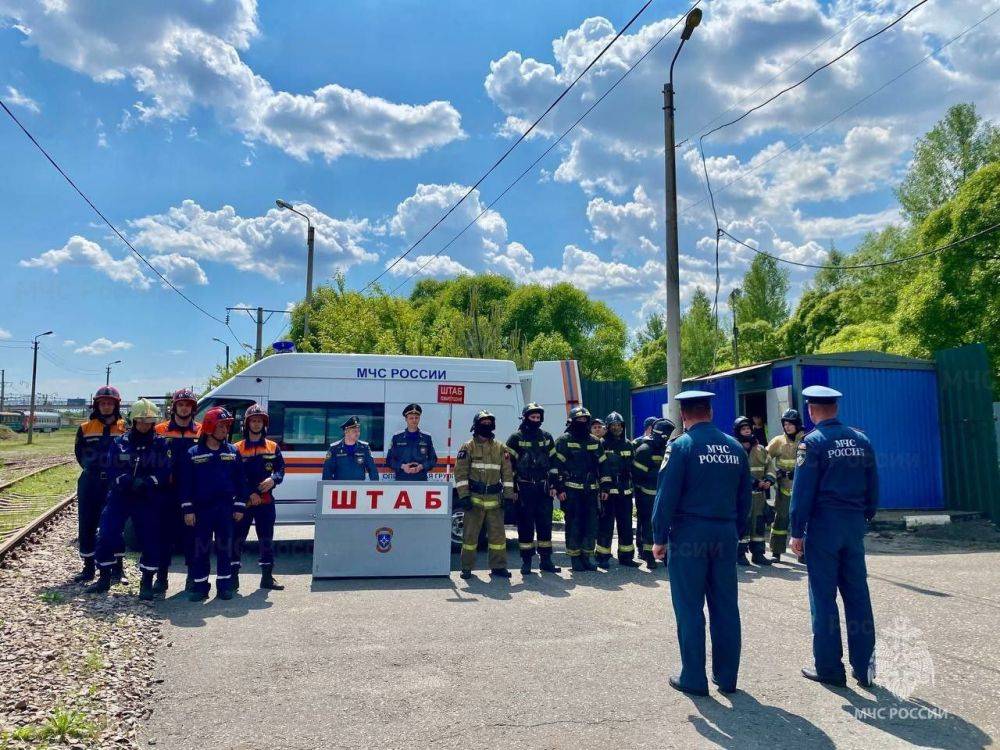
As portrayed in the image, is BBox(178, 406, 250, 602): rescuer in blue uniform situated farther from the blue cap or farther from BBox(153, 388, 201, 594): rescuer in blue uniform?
the blue cap

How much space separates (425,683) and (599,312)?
53.3 m

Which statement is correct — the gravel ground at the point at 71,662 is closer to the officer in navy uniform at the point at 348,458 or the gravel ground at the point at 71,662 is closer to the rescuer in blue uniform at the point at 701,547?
the officer in navy uniform at the point at 348,458

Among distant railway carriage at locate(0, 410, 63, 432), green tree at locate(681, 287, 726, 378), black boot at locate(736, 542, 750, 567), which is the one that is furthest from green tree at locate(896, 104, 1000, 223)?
distant railway carriage at locate(0, 410, 63, 432)

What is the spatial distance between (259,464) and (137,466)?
118 cm

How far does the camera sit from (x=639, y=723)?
4.15 m

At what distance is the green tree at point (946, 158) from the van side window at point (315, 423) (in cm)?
3191

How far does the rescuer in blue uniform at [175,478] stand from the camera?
23.5ft

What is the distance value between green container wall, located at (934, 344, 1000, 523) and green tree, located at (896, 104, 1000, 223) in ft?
74.0

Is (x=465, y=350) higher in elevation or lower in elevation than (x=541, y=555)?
higher

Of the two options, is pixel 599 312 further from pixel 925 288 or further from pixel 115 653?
pixel 115 653

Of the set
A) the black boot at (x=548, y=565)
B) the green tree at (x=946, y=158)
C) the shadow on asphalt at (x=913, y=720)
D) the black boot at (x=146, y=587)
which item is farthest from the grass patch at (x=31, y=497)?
the green tree at (x=946, y=158)

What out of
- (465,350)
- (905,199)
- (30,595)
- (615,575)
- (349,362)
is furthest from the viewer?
(905,199)

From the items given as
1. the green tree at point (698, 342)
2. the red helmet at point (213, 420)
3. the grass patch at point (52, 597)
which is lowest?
the grass patch at point (52, 597)

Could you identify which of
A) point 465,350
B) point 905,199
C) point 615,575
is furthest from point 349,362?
point 905,199
